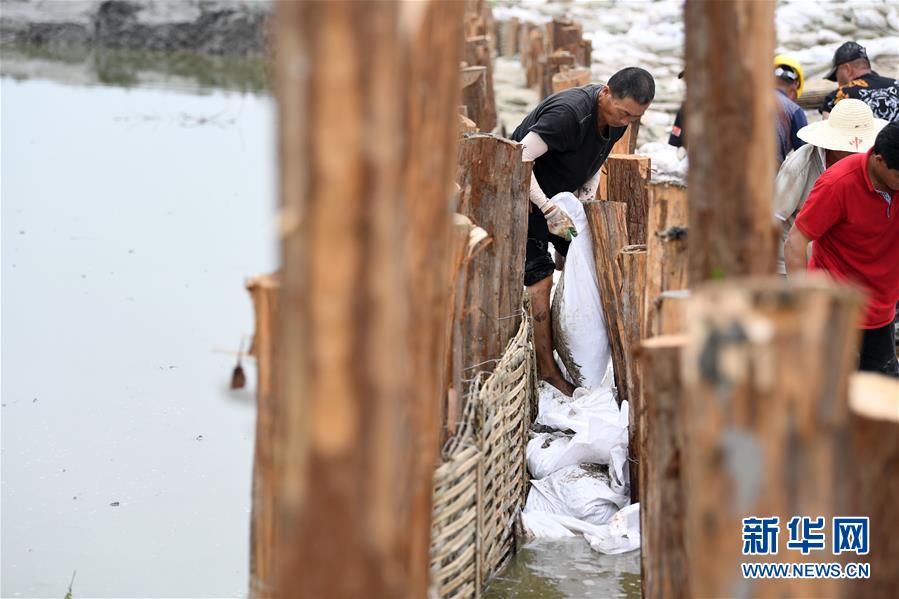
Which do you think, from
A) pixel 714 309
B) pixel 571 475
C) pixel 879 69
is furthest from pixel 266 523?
pixel 879 69

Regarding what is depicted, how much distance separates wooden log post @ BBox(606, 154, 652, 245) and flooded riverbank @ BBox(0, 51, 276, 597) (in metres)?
1.92

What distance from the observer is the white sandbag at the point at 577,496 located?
14.7 feet

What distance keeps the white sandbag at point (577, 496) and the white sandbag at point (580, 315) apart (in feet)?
2.30

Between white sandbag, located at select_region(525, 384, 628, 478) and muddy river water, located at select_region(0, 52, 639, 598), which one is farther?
white sandbag, located at select_region(525, 384, 628, 478)

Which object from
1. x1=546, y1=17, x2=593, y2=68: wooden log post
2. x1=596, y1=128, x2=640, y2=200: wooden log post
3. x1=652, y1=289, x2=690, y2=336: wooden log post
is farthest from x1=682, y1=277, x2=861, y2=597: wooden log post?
x1=546, y1=17, x2=593, y2=68: wooden log post

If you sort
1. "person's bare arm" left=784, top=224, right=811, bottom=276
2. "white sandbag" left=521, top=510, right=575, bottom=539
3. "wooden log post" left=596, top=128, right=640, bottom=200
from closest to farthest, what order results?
"person's bare arm" left=784, top=224, right=811, bottom=276, "white sandbag" left=521, top=510, right=575, bottom=539, "wooden log post" left=596, top=128, right=640, bottom=200

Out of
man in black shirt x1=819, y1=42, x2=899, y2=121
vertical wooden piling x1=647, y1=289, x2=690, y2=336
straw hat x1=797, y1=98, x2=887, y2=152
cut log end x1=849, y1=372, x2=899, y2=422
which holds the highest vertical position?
man in black shirt x1=819, y1=42, x2=899, y2=121

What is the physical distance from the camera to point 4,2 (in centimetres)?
2259

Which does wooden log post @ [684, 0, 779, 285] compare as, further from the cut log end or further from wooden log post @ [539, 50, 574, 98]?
wooden log post @ [539, 50, 574, 98]

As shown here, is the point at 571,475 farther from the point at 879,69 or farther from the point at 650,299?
the point at 879,69

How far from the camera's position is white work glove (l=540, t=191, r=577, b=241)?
502cm

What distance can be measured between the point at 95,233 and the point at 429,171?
796 cm

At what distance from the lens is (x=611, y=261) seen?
4914 millimetres

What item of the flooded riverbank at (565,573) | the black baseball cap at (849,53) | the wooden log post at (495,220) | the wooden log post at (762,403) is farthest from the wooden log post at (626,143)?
the wooden log post at (762,403)
